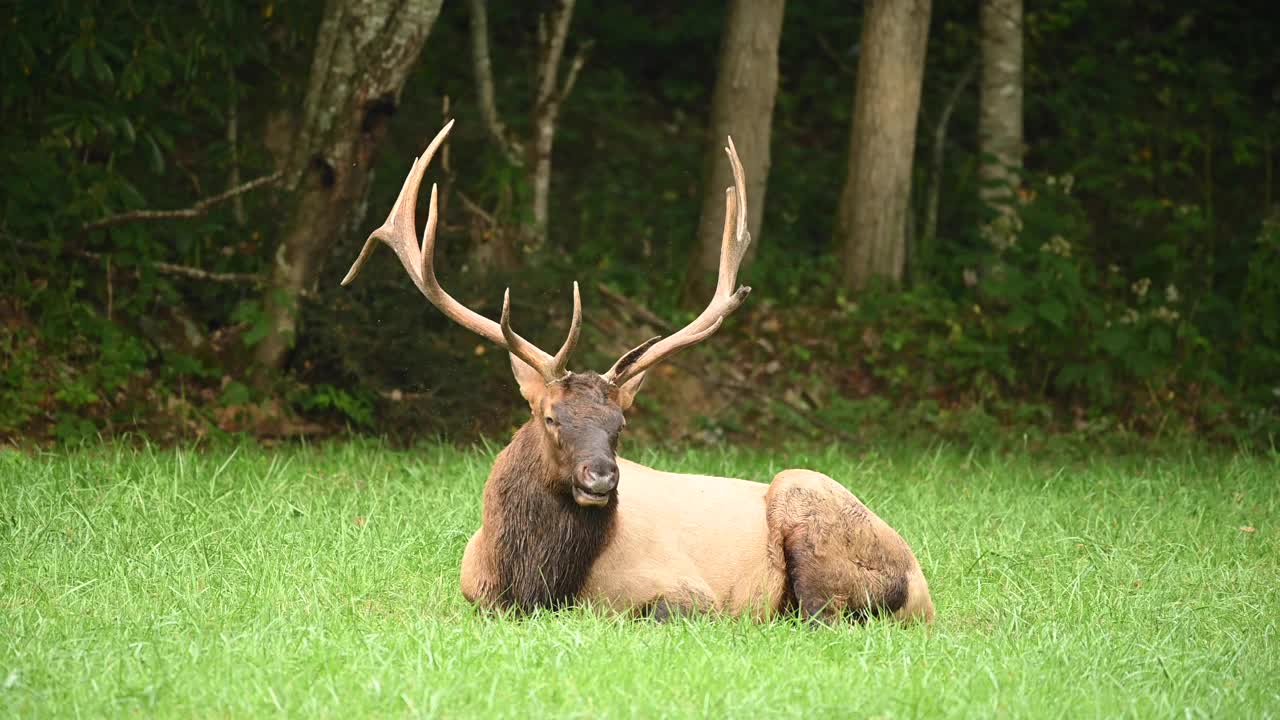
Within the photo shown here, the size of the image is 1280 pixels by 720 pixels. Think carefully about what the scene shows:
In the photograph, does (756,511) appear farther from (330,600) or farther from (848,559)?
(330,600)

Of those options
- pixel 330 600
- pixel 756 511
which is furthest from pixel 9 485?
pixel 756 511

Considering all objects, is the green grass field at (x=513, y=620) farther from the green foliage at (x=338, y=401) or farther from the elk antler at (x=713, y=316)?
the elk antler at (x=713, y=316)

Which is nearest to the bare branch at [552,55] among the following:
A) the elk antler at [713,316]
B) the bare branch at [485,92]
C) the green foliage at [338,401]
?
the bare branch at [485,92]

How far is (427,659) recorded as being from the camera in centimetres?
518

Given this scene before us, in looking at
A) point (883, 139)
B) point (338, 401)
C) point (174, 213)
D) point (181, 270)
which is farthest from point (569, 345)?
point (883, 139)

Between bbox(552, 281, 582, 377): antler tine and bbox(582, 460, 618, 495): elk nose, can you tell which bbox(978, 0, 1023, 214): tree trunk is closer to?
bbox(552, 281, 582, 377): antler tine

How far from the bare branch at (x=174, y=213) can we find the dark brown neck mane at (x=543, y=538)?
Result: 509 cm

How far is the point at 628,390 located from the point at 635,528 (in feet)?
1.76

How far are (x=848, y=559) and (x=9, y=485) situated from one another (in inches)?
166

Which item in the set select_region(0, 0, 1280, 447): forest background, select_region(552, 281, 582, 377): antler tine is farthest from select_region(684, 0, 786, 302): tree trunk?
select_region(552, 281, 582, 377): antler tine

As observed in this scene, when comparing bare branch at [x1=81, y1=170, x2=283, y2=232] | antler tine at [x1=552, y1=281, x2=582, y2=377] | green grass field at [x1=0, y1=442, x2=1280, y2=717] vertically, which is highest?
bare branch at [x1=81, y1=170, x2=283, y2=232]

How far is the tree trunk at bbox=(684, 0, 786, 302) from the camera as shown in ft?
42.3

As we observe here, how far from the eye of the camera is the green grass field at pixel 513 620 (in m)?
4.82

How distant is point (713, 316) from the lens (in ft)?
20.9
